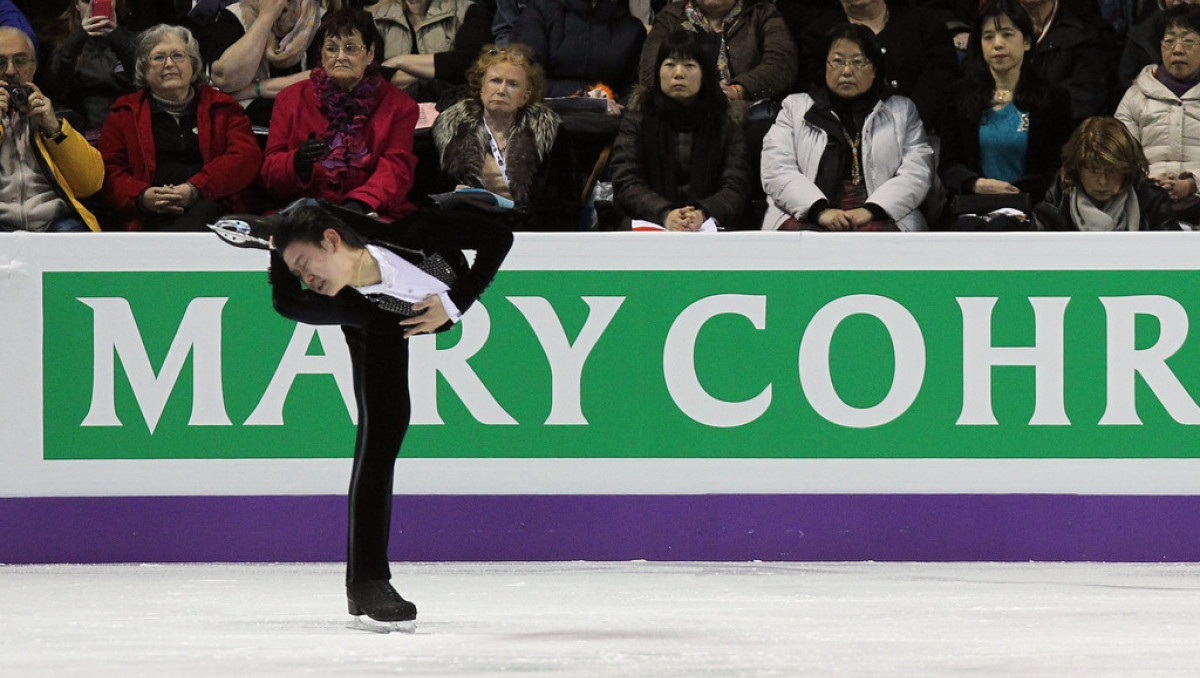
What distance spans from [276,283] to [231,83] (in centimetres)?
283

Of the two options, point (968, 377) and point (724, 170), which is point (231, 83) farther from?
point (968, 377)

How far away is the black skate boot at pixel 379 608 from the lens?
4090mm

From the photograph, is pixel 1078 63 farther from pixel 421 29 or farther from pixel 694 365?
pixel 421 29

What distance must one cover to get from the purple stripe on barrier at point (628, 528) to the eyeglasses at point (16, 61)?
1.72 m

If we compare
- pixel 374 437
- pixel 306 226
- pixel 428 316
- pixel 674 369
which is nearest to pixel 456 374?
pixel 674 369

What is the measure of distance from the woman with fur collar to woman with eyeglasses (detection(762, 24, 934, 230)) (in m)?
0.74

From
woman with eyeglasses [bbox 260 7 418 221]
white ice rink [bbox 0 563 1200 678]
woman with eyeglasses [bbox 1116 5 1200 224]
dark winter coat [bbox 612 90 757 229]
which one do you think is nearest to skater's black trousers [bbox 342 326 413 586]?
white ice rink [bbox 0 563 1200 678]

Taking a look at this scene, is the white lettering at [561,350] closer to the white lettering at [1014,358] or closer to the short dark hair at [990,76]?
the white lettering at [1014,358]

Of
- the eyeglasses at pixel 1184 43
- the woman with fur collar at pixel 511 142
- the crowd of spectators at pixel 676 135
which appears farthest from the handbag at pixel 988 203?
the woman with fur collar at pixel 511 142

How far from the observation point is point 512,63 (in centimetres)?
609

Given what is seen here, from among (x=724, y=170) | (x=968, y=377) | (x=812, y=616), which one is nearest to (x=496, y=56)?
(x=724, y=170)

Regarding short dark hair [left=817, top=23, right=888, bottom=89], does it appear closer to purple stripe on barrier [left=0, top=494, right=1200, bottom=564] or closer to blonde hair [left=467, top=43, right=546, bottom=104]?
blonde hair [left=467, top=43, right=546, bottom=104]

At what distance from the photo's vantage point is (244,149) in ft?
19.6

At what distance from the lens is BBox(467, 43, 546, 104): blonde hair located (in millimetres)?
6102
